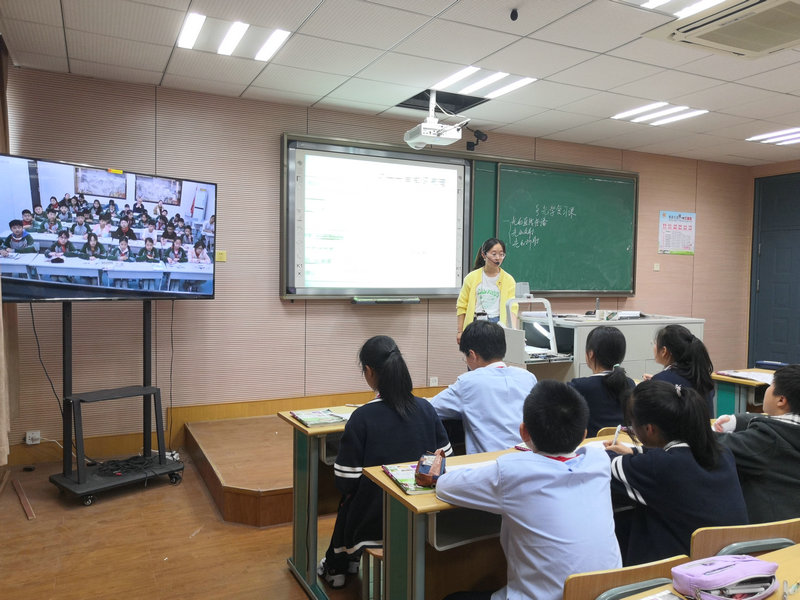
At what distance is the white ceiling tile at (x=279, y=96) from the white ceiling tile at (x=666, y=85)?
239cm

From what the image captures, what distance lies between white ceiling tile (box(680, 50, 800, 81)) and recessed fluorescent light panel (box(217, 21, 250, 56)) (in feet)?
9.36

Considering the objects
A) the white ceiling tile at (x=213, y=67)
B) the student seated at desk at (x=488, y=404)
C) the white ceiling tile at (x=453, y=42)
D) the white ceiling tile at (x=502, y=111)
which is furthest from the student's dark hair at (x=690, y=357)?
the white ceiling tile at (x=213, y=67)

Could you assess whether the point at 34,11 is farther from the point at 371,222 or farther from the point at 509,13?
the point at 371,222

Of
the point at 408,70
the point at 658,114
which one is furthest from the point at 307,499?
the point at 658,114

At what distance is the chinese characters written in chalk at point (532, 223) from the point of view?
583 cm

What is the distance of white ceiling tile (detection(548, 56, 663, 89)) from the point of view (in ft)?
12.7

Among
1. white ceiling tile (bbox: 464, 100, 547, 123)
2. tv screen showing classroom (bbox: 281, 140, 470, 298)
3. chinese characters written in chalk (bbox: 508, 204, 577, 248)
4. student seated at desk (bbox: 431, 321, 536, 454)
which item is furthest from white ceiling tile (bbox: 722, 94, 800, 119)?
student seated at desk (bbox: 431, 321, 536, 454)

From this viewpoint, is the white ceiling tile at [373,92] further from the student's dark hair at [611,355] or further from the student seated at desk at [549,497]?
the student seated at desk at [549,497]

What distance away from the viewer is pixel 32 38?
3488mm

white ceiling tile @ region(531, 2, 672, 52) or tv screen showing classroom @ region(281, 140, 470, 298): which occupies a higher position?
white ceiling tile @ region(531, 2, 672, 52)

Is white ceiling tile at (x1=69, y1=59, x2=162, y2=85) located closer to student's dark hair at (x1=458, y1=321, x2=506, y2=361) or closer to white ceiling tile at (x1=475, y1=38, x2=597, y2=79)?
white ceiling tile at (x1=475, y1=38, x2=597, y2=79)

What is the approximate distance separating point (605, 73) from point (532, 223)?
6.70ft

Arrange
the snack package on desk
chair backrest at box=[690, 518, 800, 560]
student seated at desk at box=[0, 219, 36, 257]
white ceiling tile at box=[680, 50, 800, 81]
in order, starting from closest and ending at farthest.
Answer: chair backrest at box=[690, 518, 800, 560] → the snack package on desk → student seated at desk at box=[0, 219, 36, 257] → white ceiling tile at box=[680, 50, 800, 81]

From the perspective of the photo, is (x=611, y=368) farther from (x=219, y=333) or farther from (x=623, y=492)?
(x=219, y=333)
